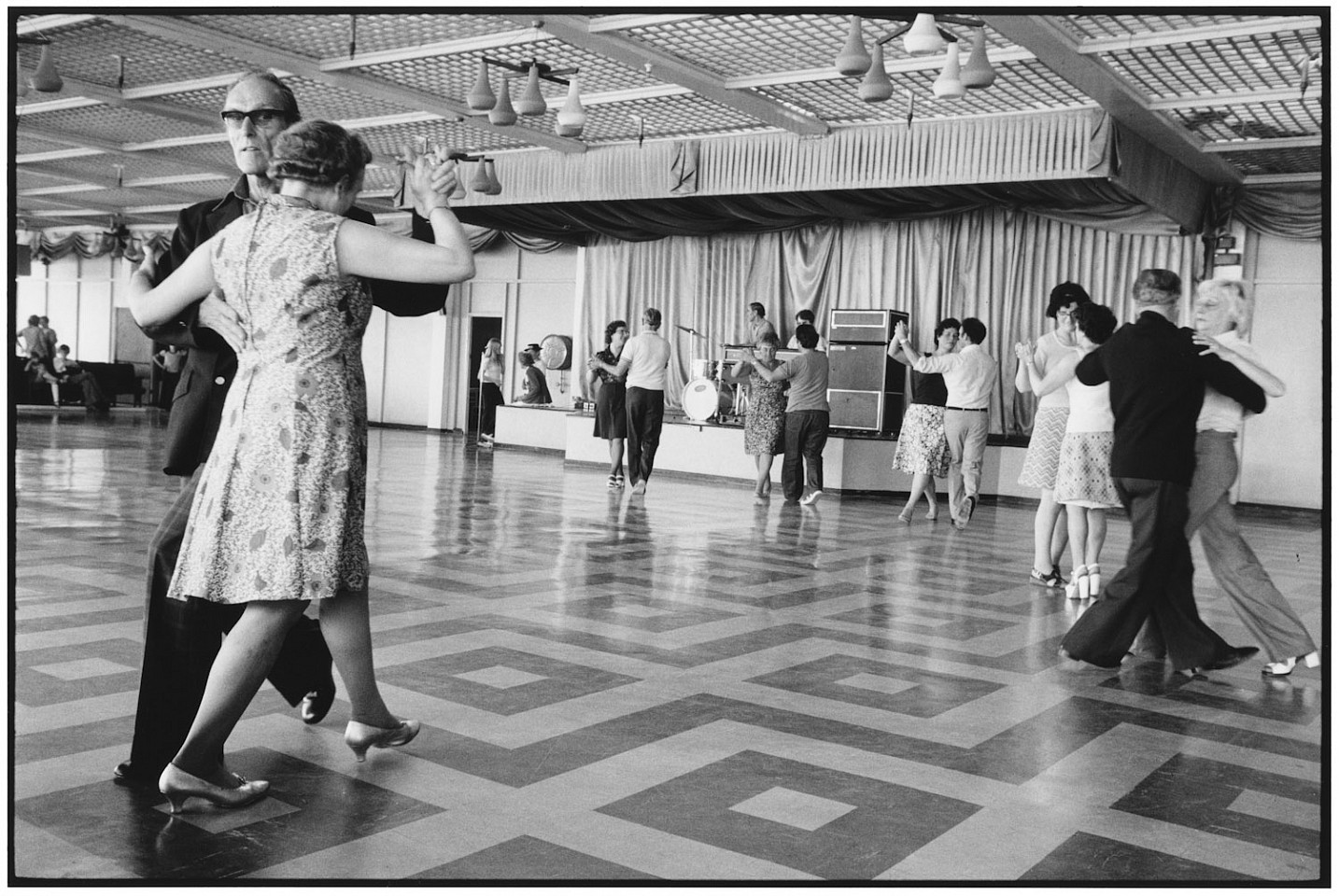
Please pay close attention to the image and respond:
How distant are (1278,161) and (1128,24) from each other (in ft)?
13.2

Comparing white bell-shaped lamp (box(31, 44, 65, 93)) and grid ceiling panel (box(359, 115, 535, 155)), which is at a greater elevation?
grid ceiling panel (box(359, 115, 535, 155))

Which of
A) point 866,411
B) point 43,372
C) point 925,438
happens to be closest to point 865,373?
point 866,411

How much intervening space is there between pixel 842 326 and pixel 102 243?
1437cm

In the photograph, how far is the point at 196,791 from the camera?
7.47ft

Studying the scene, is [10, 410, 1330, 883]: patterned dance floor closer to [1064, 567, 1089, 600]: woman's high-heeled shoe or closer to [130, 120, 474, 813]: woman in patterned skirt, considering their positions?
[1064, 567, 1089, 600]: woman's high-heeled shoe

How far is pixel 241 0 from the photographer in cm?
218

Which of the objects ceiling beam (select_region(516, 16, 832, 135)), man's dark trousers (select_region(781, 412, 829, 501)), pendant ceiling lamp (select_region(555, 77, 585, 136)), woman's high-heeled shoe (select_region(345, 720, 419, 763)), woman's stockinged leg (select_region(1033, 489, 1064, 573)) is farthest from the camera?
man's dark trousers (select_region(781, 412, 829, 501))

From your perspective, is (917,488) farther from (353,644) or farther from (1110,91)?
(353,644)

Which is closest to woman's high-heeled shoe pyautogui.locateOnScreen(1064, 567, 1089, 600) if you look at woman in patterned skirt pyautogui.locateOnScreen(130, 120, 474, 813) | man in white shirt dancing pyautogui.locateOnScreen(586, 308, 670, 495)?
woman in patterned skirt pyautogui.locateOnScreen(130, 120, 474, 813)

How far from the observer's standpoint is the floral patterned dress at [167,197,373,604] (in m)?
2.25

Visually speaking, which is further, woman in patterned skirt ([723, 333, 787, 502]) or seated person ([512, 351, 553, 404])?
seated person ([512, 351, 553, 404])

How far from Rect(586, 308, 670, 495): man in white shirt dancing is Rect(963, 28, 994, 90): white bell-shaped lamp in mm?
3374

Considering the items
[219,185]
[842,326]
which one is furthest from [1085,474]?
[219,185]

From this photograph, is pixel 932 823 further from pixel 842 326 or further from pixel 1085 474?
pixel 842 326
